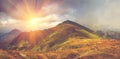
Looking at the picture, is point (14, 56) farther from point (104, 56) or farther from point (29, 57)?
point (104, 56)

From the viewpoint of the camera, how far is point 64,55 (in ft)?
633

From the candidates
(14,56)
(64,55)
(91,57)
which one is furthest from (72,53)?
(14,56)

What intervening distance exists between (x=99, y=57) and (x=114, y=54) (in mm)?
16678

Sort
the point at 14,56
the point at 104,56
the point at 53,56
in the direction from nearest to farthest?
the point at 14,56, the point at 104,56, the point at 53,56

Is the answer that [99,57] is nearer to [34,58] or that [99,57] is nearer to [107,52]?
[107,52]

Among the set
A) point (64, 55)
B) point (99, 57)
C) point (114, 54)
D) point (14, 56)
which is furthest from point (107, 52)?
point (14, 56)

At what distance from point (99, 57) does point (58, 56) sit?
33.4 meters

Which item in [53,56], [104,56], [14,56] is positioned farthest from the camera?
[53,56]

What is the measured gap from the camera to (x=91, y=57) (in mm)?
174375

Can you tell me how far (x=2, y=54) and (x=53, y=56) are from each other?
129 ft

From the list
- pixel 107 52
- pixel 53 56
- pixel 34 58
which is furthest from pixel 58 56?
pixel 107 52

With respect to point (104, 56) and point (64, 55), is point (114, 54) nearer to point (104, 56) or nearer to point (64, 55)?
point (104, 56)

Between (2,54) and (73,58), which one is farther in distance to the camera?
(73,58)

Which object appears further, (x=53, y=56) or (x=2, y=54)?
(x=53, y=56)
